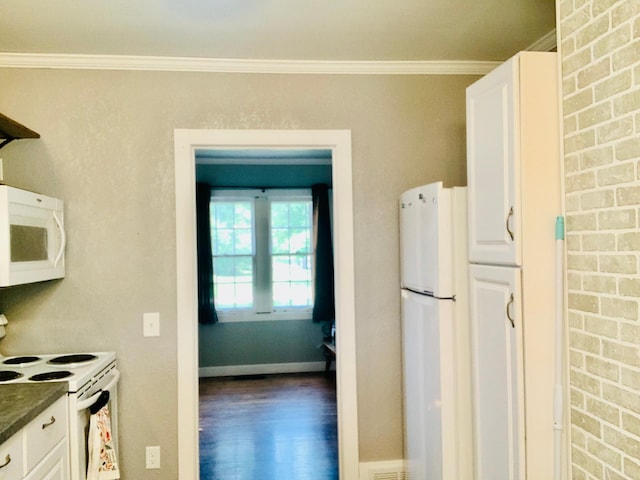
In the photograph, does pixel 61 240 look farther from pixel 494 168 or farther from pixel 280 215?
pixel 280 215

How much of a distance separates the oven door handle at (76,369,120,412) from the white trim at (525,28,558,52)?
2755mm

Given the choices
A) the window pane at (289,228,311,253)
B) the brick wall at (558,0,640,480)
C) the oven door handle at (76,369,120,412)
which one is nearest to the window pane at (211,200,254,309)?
the window pane at (289,228,311,253)

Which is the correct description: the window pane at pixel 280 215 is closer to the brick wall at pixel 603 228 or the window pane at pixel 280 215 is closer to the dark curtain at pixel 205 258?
the dark curtain at pixel 205 258

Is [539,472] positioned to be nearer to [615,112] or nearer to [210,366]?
[615,112]

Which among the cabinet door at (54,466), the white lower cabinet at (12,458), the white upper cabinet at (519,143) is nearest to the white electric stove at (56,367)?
the cabinet door at (54,466)

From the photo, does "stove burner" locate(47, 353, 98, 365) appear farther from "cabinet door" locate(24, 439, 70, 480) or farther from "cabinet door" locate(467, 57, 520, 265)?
"cabinet door" locate(467, 57, 520, 265)

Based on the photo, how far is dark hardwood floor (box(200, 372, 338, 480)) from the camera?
124 inches

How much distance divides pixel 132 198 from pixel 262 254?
3163 millimetres

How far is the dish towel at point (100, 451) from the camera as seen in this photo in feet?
6.67

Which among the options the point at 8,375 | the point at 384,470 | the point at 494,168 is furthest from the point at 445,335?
the point at 8,375

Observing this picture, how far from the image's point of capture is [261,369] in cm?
561

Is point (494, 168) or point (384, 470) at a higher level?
point (494, 168)

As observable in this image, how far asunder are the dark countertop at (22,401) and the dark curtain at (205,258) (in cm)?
351

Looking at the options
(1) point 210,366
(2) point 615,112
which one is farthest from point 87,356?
(1) point 210,366
